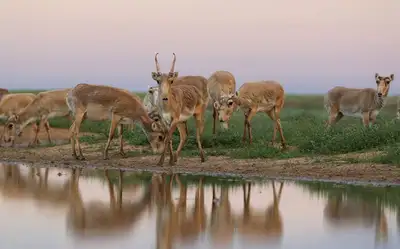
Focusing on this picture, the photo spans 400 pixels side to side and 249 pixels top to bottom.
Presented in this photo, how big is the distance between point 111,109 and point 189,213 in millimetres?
8636

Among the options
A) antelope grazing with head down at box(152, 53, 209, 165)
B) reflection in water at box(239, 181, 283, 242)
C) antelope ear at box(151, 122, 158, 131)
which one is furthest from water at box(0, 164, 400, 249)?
antelope ear at box(151, 122, 158, 131)

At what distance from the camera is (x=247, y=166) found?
60.1 ft

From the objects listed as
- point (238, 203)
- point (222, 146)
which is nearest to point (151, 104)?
point (222, 146)

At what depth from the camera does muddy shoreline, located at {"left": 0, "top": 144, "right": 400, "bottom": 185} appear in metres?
16.5

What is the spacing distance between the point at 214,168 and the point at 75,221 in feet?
23.5

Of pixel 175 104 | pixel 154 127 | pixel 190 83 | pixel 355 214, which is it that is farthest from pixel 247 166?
pixel 355 214

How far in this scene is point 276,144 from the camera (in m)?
22.9

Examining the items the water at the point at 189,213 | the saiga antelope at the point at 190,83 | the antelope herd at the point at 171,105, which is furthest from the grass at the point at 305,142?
the water at the point at 189,213

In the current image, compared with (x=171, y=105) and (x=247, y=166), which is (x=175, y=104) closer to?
(x=171, y=105)

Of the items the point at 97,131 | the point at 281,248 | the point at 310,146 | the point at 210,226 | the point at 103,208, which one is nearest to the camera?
the point at 281,248

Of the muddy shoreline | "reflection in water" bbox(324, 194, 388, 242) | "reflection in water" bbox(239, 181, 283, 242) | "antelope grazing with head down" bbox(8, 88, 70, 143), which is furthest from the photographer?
"antelope grazing with head down" bbox(8, 88, 70, 143)

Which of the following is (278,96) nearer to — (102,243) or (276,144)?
(276,144)

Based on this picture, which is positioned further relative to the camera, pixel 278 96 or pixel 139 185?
pixel 278 96

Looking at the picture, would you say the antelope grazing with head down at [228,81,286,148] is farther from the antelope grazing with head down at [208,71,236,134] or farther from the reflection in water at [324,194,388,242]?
the reflection in water at [324,194,388,242]
